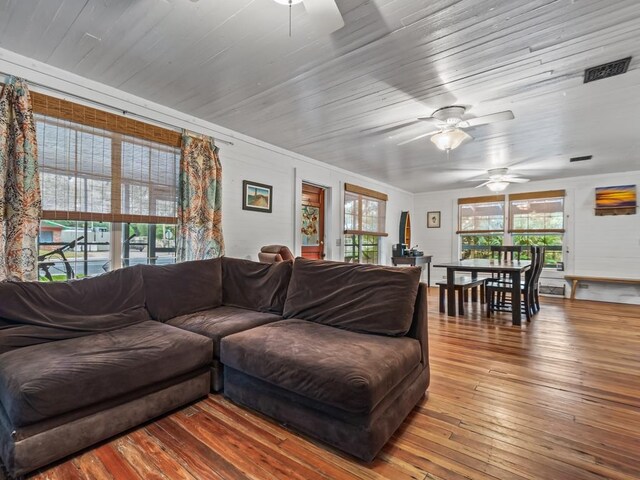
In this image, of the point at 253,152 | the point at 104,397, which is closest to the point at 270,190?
the point at 253,152

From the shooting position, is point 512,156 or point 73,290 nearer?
point 73,290

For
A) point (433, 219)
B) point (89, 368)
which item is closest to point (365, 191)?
point (433, 219)

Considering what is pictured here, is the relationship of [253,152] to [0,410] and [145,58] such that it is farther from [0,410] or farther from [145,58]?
[0,410]

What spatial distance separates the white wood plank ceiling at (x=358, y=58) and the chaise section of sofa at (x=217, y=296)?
5.40 ft

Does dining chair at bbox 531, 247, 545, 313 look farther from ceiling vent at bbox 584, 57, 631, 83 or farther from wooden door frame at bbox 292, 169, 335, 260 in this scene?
wooden door frame at bbox 292, 169, 335, 260

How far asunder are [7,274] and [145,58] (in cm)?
190

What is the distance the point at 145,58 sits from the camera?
2.40m

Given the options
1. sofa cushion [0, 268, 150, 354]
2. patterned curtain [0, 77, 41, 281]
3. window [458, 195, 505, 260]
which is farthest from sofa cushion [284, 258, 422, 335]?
window [458, 195, 505, 260]

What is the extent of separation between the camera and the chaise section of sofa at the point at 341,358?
1.60 metres

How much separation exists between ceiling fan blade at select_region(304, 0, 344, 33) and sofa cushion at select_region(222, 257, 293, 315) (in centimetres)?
189

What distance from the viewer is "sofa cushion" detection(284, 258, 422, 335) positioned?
2170 mm

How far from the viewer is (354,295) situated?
2400 millimetres

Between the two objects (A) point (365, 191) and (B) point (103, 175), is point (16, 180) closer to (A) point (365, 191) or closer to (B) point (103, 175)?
(B) point (103, 175)

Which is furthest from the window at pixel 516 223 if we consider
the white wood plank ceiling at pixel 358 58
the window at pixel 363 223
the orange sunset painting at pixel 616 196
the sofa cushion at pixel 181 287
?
the sofa cushion at pixel 181 287
